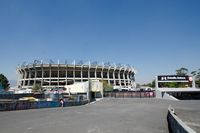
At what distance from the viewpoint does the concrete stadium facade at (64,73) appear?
10969 cm

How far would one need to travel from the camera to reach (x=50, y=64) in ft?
352

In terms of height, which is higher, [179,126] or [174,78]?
[174,78]

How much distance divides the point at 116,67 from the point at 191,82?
53848mm

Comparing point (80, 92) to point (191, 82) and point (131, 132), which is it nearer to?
point (191, 82)

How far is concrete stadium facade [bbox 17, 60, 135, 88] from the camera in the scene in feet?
360

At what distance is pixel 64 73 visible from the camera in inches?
4542

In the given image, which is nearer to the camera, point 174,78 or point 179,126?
point 179,126

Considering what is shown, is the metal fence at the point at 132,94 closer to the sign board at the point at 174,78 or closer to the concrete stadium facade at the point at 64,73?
the sign board at the point at 174,78

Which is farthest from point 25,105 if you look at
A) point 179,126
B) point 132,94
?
point 132,94

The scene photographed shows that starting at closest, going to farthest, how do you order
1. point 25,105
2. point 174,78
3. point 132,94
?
point 25,105, point 174,78, point 132,94

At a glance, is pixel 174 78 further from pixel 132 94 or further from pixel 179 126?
pixel 179 126

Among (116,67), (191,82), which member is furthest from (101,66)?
(191,82)

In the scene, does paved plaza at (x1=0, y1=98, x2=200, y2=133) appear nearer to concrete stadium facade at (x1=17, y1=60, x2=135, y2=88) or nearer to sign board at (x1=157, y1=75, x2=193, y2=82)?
sign board at (x1=157, y1=75, x2=193, y2=82)

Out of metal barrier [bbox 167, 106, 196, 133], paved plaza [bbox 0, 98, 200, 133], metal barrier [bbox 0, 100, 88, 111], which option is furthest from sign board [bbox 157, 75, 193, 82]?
metal barrier [bbox 167, 106, 196, 133]
